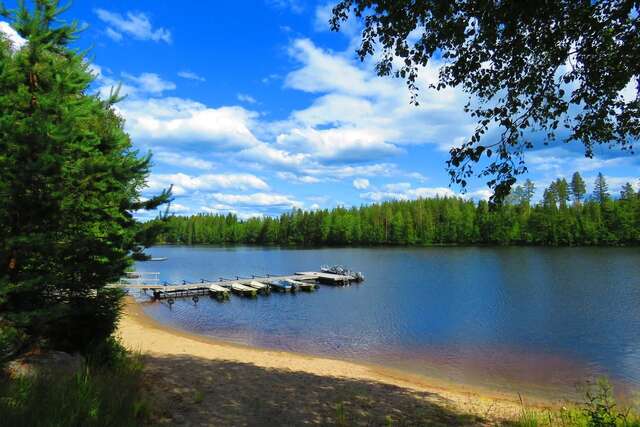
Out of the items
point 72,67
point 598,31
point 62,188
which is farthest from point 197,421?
point 598,31

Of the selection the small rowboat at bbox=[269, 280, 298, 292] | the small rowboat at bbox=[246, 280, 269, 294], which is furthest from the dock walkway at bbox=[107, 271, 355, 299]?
the small rowboat at bbox=[269, 280, 298, 292]

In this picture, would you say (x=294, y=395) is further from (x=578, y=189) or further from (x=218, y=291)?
(x=578, y=189)

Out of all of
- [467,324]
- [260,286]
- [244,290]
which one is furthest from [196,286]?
[467,324]

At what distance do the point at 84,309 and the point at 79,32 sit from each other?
645 centimetres

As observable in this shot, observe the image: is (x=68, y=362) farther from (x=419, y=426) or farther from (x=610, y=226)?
(x=610, y=226)

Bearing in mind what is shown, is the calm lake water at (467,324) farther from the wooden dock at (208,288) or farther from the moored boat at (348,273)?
the moored boat at (348,273)

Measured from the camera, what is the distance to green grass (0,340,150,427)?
5.20 meters

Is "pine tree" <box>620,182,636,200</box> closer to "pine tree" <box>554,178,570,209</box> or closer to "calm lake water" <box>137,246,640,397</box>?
"pine tree" <box>554,178,570,209</box>

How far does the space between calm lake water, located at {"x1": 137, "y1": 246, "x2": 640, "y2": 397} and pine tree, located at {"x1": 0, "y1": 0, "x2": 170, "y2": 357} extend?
1400 cm

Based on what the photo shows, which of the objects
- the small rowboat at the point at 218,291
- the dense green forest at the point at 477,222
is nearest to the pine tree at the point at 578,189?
the dense green forest at the point at 477,222

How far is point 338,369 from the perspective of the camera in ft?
56.1

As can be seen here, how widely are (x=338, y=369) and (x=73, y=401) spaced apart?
12574 millimetres

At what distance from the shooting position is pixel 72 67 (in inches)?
355

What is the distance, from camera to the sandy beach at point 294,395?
29.6ft
